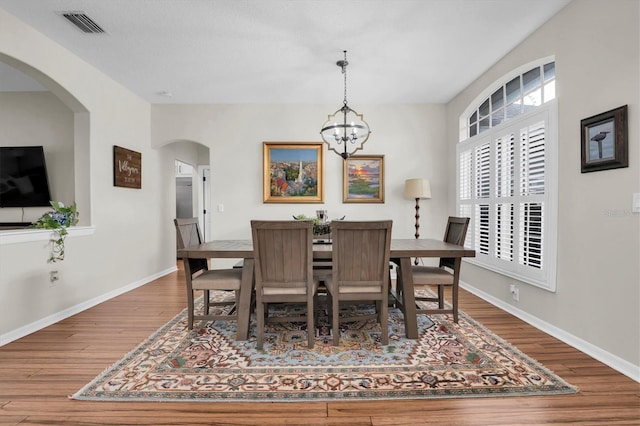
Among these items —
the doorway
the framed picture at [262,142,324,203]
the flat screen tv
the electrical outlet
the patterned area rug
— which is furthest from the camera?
the doorway

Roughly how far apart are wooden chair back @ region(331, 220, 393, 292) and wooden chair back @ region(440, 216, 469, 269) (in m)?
1.06

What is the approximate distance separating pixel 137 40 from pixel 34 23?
31.2 inches

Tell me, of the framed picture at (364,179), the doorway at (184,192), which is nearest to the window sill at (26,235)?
the framed picture at (364,179)

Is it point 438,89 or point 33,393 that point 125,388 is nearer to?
point 33,393

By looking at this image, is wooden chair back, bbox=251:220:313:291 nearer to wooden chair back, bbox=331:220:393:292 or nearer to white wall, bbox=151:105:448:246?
wooden chair back, bbox=331:220:393:292

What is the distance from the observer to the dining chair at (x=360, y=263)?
234 cm

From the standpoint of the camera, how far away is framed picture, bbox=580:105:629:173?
206 centimetres

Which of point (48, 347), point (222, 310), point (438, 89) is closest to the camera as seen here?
point (48, 347)

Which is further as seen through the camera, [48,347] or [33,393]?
[48,347]

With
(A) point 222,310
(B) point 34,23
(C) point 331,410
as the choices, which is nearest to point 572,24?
(C) point 331,410

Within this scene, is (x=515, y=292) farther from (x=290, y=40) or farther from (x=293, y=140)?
(x=293, y=140)

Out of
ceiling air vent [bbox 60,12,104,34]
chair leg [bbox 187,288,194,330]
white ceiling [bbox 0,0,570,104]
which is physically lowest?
chair leg [bbox 187,288,194,330]

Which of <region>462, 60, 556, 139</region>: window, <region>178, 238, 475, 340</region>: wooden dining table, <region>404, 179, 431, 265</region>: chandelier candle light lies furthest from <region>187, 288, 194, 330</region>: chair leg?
<region>462, 60, 556, 139</region>: window

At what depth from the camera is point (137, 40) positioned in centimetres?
304
